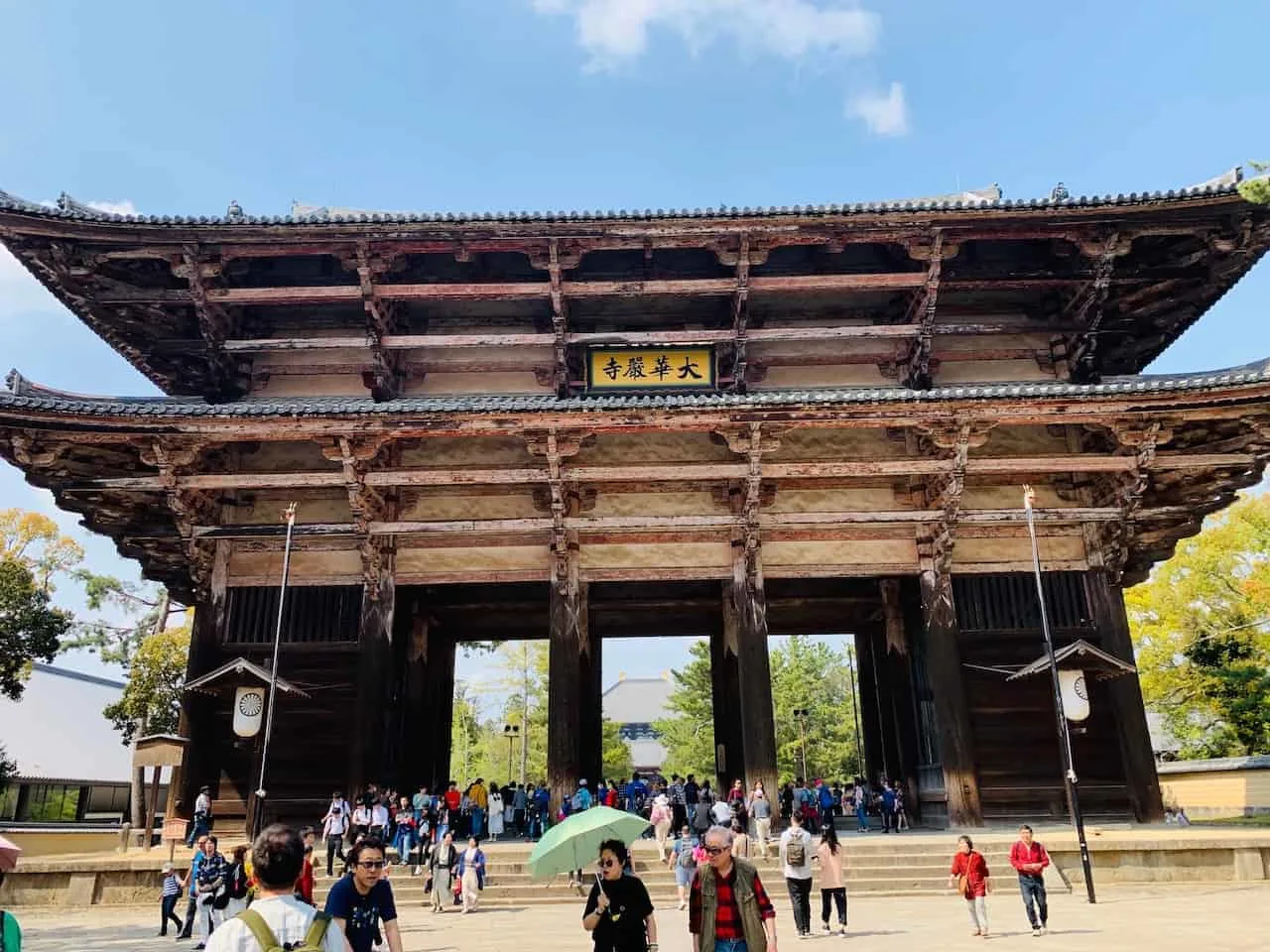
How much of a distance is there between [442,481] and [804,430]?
7.05m

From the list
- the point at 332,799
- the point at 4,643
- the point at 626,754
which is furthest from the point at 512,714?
the point at 332,799

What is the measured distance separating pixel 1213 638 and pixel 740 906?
103ft

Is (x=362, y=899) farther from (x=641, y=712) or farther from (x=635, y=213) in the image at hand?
(x=641, y=712)

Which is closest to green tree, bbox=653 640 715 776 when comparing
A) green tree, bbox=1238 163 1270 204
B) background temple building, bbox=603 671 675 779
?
background temple building, bbox=603 671 675 779

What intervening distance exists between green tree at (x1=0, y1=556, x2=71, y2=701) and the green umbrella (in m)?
27.4

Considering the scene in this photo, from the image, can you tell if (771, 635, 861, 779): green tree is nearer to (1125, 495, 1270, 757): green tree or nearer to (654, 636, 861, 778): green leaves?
(654, 636, 861, 778): green leaves

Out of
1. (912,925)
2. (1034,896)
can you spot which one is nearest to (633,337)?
(912,925)

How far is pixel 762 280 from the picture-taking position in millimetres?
16469

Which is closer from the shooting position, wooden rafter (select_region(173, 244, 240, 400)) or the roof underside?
the roof underside

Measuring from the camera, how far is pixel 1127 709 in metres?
15.8

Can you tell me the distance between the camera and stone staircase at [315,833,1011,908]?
528 inches

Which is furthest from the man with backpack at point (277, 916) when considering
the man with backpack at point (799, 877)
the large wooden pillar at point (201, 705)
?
the large wooden pillar at point (201, 705)

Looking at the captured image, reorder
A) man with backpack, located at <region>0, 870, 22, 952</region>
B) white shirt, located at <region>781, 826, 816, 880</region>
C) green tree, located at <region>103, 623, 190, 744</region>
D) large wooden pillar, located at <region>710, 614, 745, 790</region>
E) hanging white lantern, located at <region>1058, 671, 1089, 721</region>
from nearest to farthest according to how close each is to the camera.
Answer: man with backpack, located at <region>0, 870, 22, 952</region> → white shirt, located at <region>781, 826, 816, 880</region> → hanging white lantern, located at <region>1058, 671, 1089, 721</region> → large wooden pillar, located at <region>710, 614, 745, 790</region> → green tree, located at <region>103, 623, 190, 744</region>

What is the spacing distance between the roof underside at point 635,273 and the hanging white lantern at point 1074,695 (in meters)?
5.90
